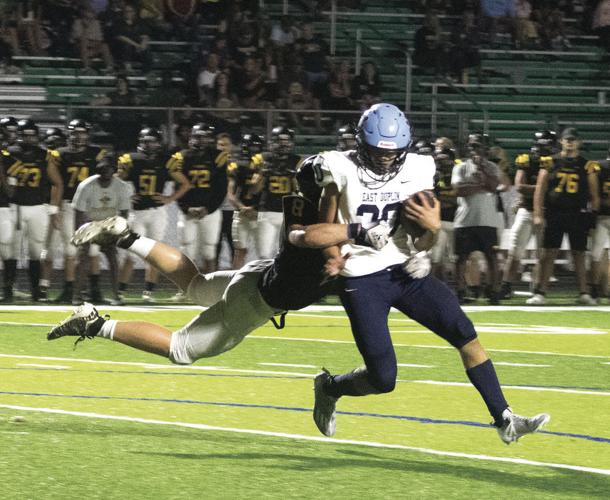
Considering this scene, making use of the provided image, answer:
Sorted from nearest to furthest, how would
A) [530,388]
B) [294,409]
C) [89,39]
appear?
[294,409]
[530,388]
[89,39]

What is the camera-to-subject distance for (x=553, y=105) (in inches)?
896

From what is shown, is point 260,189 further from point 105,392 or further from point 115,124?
point 105,392

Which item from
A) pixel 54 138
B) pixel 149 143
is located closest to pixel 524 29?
pixel 149 143

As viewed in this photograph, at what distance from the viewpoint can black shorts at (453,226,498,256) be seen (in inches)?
626

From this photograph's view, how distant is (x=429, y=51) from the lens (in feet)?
74.7

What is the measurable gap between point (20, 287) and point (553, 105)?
9549 millimetres

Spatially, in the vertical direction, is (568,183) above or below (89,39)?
below

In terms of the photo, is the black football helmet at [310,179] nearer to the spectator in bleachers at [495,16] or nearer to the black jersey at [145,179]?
the black jersey at [145,179]

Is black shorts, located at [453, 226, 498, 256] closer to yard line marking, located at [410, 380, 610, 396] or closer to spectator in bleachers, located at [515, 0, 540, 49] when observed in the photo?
yard line marking, located at [410, 380, 610, 396]

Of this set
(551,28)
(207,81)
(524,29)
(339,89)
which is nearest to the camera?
(207,81)

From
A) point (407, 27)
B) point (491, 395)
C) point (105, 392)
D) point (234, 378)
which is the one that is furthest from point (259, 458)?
point (407, 27)

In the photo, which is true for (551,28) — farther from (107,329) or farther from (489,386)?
(489,386)

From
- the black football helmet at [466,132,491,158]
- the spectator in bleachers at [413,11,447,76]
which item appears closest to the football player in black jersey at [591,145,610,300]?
the black football helmet at [466,132,491,158]

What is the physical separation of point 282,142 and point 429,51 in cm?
742
